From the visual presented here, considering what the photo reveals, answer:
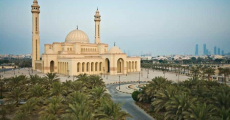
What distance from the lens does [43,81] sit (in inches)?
1056

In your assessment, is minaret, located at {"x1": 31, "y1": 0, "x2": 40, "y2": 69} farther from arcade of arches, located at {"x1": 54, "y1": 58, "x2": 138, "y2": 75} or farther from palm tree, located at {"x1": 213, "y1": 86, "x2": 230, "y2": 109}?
palm tree, located at {"x1": 213, "y1": 86, "x2": 230, "y2": 109}

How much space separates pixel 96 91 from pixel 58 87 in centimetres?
500

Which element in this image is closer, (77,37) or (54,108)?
(54,108)

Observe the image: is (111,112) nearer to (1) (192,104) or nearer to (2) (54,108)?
(2) (54,108)

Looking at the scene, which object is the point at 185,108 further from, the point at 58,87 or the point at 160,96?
the point at 58,87

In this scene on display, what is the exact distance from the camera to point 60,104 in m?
18.3

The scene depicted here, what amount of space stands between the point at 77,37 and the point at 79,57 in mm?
12894

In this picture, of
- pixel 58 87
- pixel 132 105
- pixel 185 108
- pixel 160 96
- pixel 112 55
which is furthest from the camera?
pixel 112 55

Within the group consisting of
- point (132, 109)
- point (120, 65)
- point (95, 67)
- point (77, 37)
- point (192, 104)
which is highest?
point (77, 37)

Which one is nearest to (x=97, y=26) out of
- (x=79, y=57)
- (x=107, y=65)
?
(x=107, y=65)

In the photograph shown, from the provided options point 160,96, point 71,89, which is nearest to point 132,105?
point 160,96

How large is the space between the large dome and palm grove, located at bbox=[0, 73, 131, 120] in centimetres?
3841

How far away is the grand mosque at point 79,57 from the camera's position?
56.0 meters

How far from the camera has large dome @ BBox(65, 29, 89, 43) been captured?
65562mm
